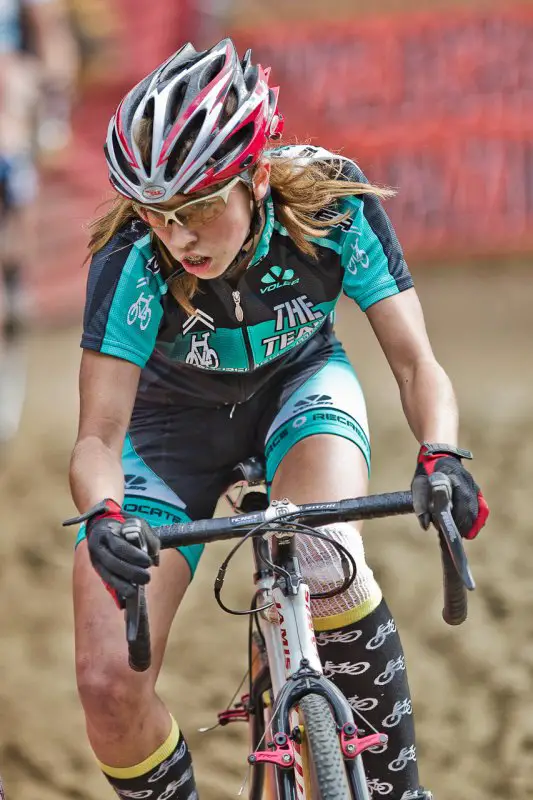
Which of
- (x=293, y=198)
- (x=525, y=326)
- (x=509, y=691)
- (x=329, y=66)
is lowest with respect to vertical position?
(x=509, y=691)

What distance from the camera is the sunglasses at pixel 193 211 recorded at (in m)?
3.21

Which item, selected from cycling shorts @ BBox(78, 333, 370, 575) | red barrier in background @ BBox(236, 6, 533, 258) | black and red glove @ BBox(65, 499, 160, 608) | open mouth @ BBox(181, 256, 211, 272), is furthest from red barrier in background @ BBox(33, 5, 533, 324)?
black and red glove @ BBox(65, 499, 160, 608)

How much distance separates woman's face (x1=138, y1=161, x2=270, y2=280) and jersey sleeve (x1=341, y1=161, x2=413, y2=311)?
1.20 feet

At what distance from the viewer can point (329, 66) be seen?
42.0ft

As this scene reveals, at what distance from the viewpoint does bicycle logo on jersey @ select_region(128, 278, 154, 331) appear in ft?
11.5

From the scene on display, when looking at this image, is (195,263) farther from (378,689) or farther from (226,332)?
(378,689)

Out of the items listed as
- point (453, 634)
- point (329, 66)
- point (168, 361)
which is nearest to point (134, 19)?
point (329, 66)

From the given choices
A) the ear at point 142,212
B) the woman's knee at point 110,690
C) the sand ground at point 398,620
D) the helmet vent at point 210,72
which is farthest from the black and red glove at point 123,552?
the sand ground at point 398,620

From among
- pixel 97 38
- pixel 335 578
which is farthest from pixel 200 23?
pixel 335 578

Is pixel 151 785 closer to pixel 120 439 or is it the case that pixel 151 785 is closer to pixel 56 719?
pixel 120 439

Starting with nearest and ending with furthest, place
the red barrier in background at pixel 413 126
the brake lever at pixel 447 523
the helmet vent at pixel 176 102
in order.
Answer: the brake lever at pixel 447 523
the helmet vent at pixel 176 102
the red barrier in background at pixel 413 126

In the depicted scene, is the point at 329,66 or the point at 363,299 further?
the point at 329,66

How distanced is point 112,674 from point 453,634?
10.4 ft

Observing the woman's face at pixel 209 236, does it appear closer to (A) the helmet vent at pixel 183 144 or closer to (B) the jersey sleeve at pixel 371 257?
(A) the helmet vent at pixel 183 144
